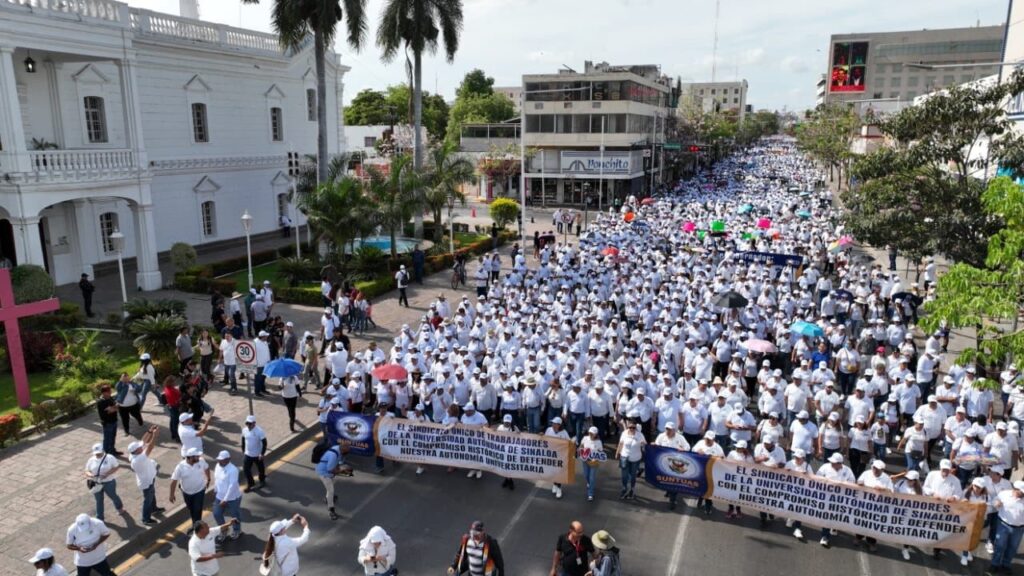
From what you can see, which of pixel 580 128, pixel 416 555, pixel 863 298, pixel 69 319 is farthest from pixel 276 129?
pixel 416 555

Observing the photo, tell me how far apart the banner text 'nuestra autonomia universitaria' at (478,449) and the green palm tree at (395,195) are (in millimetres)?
16232

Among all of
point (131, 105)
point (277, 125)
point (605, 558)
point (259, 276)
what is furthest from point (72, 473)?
point (277, 125)

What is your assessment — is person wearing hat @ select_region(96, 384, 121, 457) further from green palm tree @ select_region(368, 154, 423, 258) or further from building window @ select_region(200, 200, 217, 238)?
building window @ select_region(200, 200, 217, 238)

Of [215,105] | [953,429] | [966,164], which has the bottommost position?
[953,429]

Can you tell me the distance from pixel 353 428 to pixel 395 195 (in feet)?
57.2

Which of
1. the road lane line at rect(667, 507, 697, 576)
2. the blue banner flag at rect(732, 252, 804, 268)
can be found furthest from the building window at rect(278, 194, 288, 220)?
the road lane line at rect(667, 507, 697, 576)

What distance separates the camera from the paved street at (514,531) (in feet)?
33.0

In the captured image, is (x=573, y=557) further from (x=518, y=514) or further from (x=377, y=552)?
(x=518, y=514)

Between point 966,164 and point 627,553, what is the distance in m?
13.7

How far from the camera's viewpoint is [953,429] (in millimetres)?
11758

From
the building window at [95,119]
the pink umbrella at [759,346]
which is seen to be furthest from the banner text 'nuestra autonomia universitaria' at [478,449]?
the building window at [95,119]

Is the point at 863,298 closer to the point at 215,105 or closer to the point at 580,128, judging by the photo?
the point at 215,105

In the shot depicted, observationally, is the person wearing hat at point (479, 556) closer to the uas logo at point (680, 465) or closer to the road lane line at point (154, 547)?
the uas logo at point (680, 465)

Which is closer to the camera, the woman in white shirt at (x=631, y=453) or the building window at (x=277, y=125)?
the woman in white shirt at (x=631, y=453)
